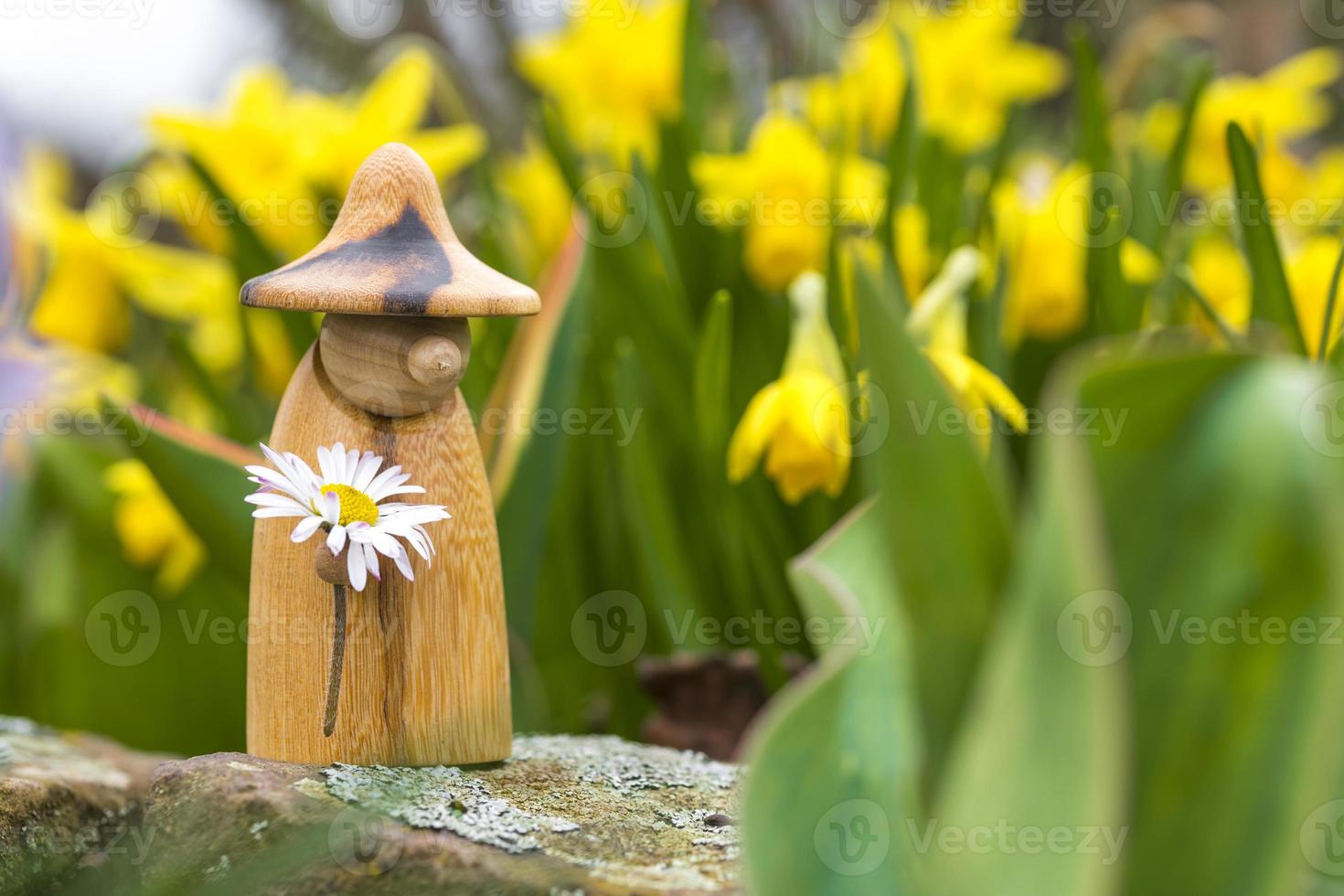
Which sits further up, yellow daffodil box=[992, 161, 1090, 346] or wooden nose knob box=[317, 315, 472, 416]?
yellow daffodil box=[992, 161, 1090, 346]

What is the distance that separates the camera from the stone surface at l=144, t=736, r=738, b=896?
490mm

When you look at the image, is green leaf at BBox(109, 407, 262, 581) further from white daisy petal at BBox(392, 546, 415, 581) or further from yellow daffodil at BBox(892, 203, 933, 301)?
yellow daffodil at BBox(892, 203, 933, 301)

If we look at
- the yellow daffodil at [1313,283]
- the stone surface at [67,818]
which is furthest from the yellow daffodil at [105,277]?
the yellow daffodil at [1313,283]

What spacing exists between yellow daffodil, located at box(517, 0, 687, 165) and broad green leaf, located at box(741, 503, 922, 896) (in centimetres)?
99

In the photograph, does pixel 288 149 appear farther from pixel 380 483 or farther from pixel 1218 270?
pixel 1218 270

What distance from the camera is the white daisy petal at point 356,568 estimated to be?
0.58 meters

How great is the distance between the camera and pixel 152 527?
39.9 inches

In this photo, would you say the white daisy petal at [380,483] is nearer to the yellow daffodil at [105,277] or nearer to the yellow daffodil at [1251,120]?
the yellow daffodil at [105,277]

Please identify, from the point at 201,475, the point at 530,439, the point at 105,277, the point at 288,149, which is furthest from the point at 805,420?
the point at 105,277

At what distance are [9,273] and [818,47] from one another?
1075 mm

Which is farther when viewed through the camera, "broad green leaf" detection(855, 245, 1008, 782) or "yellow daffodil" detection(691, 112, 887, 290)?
"yellow daffodil" detection(691, 112, 887, 290)

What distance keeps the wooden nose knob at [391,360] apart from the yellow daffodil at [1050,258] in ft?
2.06

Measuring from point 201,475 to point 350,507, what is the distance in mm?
291

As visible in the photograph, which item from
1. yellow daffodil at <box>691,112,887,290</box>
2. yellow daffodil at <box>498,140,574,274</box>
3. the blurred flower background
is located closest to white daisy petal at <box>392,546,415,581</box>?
the blurred flower background
